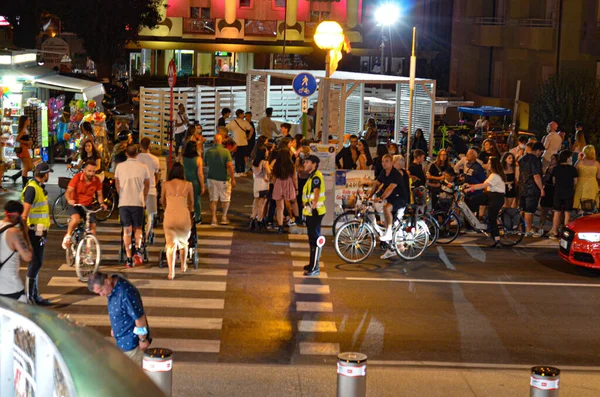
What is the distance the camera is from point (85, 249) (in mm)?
14094

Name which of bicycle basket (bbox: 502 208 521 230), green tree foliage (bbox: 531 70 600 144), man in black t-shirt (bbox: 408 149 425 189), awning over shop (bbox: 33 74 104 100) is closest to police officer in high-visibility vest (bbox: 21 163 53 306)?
man in black t-shirt (bbox: 408 149 425 189)

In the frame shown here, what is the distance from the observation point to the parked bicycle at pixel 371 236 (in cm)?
1577

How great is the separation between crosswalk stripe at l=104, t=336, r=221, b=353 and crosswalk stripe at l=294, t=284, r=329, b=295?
2819 millimetres

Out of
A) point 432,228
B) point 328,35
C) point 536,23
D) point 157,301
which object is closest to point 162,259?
point 157,301

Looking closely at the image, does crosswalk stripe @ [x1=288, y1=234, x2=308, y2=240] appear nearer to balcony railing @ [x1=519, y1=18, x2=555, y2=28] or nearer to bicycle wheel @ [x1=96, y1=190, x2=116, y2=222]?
bicycle wheel @ [x1=96, y1=190, x2=116, y2=222]

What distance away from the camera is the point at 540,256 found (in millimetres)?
17000

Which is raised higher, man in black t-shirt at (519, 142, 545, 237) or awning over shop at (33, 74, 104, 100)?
awning over shop at (33, 74, 104, 100)

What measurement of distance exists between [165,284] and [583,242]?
21.5ft

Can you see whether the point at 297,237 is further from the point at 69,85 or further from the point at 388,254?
the point at 69,85

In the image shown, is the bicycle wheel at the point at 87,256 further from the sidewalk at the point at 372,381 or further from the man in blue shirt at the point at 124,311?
the man in blue shirt at the point at 124,311

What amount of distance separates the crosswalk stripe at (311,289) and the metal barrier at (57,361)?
906 cm

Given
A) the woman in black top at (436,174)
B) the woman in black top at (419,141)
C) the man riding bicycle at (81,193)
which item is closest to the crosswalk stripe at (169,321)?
the man riding bicycle at (81,193)

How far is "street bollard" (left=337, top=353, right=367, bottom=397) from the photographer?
7910 millimetres

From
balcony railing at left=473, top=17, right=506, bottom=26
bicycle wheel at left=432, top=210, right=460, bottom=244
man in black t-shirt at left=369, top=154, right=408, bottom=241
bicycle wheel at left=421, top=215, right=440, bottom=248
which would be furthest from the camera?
balcony railing at left=473, top=17, right=506, bottom=26
